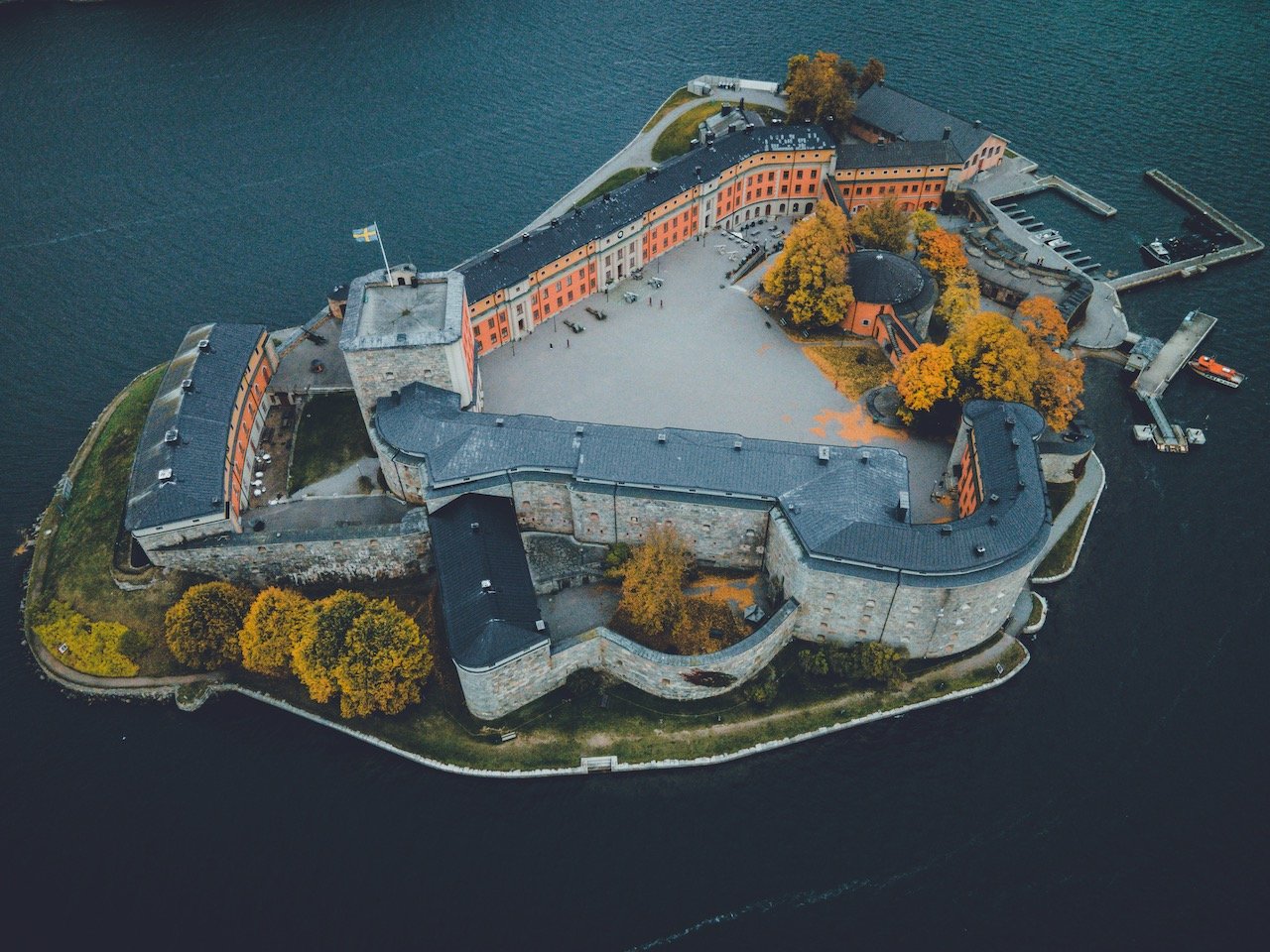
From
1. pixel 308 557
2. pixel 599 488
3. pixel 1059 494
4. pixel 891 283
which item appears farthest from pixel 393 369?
pixel 1059 494

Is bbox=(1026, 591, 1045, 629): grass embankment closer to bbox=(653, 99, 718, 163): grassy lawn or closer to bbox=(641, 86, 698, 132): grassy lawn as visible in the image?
bbox=(653, 99, 718, 163): grassy lawn

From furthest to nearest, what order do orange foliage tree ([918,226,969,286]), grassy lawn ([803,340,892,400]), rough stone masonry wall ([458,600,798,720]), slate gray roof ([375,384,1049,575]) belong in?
orange foliage tree ([918,226,969,286]), grassy lawn ([803,340,892,400]), rough stone masonry wall ([458,600,798,720]), slate gray roof ([375,384,1049,575])

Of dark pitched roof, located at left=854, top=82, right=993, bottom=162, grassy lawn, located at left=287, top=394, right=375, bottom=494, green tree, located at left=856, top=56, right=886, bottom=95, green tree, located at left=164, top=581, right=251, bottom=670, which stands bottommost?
green tree, located at left=164, top=581, right=251, bottom=670

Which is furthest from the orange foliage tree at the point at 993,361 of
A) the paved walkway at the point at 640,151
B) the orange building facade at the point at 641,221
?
the paved walkway at the point at 640,151

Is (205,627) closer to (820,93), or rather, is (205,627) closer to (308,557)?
(308,557)

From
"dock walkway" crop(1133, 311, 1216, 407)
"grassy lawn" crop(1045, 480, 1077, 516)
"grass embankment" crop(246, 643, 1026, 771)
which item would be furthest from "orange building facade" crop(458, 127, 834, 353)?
"grassy lawn" crop(1045, 480, 1077, 516)

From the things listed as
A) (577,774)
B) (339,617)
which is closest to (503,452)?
(339,617)

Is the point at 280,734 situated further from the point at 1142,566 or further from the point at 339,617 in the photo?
the point at 1142,566
